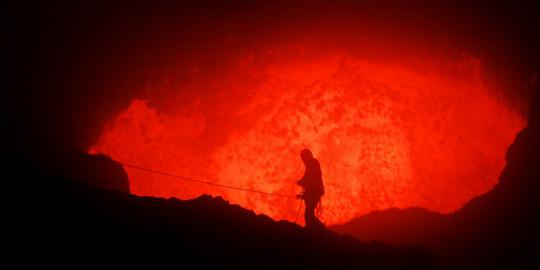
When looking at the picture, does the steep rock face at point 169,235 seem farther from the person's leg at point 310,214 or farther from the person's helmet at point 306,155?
the person's helmet at point 306,155

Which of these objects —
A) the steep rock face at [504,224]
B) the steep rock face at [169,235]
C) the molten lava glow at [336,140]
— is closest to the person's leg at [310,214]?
the steep rock face at [169,235]

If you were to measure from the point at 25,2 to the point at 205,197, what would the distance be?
7.82 metres

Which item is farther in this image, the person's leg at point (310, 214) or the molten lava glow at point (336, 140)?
the molten lava glow at point (336, 140)

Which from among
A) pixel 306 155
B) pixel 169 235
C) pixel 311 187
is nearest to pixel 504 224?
pixel 311 187

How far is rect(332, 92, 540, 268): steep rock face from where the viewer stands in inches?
390

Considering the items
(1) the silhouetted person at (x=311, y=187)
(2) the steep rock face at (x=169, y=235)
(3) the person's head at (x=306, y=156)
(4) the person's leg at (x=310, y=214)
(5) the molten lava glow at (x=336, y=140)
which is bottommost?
(2) the steep rock face at (x=169, y=235)

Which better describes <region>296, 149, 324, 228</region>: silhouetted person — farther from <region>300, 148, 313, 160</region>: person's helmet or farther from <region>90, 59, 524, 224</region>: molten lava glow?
<region>90, 59, 524, 224</region>: molten lava glow

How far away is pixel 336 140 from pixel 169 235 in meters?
13.8

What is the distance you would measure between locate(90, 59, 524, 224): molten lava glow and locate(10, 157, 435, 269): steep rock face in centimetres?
1000

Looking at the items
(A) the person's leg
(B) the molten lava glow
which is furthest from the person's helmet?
(B) the molten lava glow

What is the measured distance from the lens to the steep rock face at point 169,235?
535cm

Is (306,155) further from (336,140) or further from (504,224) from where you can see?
(336,140)

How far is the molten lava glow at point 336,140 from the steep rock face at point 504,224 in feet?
17.5

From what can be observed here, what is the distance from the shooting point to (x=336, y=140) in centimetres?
1900
